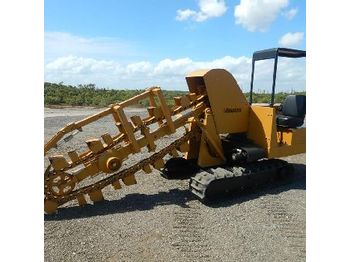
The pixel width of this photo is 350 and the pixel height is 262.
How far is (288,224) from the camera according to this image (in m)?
5.50

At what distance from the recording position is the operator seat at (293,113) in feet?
25.1

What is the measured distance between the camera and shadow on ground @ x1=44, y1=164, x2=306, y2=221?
19.2 ft

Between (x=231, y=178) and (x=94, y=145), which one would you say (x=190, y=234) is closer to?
(x=231, y=178)

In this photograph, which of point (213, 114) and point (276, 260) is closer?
point (276, 260)

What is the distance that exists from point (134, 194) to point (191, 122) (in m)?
1.65

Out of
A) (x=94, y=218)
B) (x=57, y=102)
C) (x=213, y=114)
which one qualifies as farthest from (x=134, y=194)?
(x=57, y=102)

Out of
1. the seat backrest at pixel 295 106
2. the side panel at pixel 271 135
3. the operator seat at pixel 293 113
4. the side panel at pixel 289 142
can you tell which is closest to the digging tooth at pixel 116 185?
the side panel at pixel 271 135

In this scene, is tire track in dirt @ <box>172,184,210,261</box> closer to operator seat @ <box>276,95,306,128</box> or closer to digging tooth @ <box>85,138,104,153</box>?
digging tooth @ <box>85,138,104,153</box>

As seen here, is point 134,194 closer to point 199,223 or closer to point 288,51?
point 199,223

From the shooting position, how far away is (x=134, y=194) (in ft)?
22.2

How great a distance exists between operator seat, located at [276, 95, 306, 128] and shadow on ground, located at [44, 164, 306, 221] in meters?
1.13

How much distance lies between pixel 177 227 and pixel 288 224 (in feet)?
5.22

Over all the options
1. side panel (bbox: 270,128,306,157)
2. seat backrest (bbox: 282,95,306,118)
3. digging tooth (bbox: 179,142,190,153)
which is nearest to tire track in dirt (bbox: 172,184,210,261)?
digging tooth (bbox: 179,142,190,153)

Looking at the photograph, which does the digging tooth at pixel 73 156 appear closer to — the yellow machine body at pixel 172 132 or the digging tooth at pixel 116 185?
the yellow machine body at pixel 172 132
